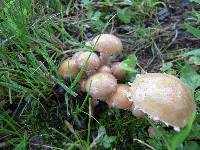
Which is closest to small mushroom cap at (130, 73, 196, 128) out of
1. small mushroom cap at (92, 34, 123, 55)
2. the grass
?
the grass

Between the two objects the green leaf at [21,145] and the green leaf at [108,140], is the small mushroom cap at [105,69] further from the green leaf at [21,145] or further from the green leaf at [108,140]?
the green leaf at [21,145]

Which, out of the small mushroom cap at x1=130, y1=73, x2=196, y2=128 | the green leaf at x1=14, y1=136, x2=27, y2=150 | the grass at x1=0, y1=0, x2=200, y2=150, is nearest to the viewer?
the small mushroom cap at x1=130, y1=73, x2=196, y2=128

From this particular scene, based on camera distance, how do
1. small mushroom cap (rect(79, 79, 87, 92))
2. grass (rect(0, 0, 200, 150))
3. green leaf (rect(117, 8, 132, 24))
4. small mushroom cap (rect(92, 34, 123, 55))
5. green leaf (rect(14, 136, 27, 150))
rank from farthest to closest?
green leaf (rect(117, 8, 132, 24))
small mushroom cap (rect(92, 34, 123, 55))
small mushroom cap (rect(79, 79, 87, 92))
grass (rect(0, 0, 200, 150))
green leaf (rect(14, 136, 27, 150))

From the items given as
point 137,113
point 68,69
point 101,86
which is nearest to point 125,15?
point 68,69

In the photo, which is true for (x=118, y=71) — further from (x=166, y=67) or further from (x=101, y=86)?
(x=166, y=67)

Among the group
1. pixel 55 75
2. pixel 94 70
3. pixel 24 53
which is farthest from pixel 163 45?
pixel 24 53

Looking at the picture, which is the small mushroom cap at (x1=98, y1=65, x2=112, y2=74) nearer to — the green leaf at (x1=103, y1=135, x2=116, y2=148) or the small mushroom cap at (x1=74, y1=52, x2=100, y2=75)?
the small mushroom cap at (x1=74, y1=52, x2=100, y2=75)

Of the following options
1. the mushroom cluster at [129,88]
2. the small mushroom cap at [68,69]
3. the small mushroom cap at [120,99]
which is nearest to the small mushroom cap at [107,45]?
the mushroom cluster at [129,88]
